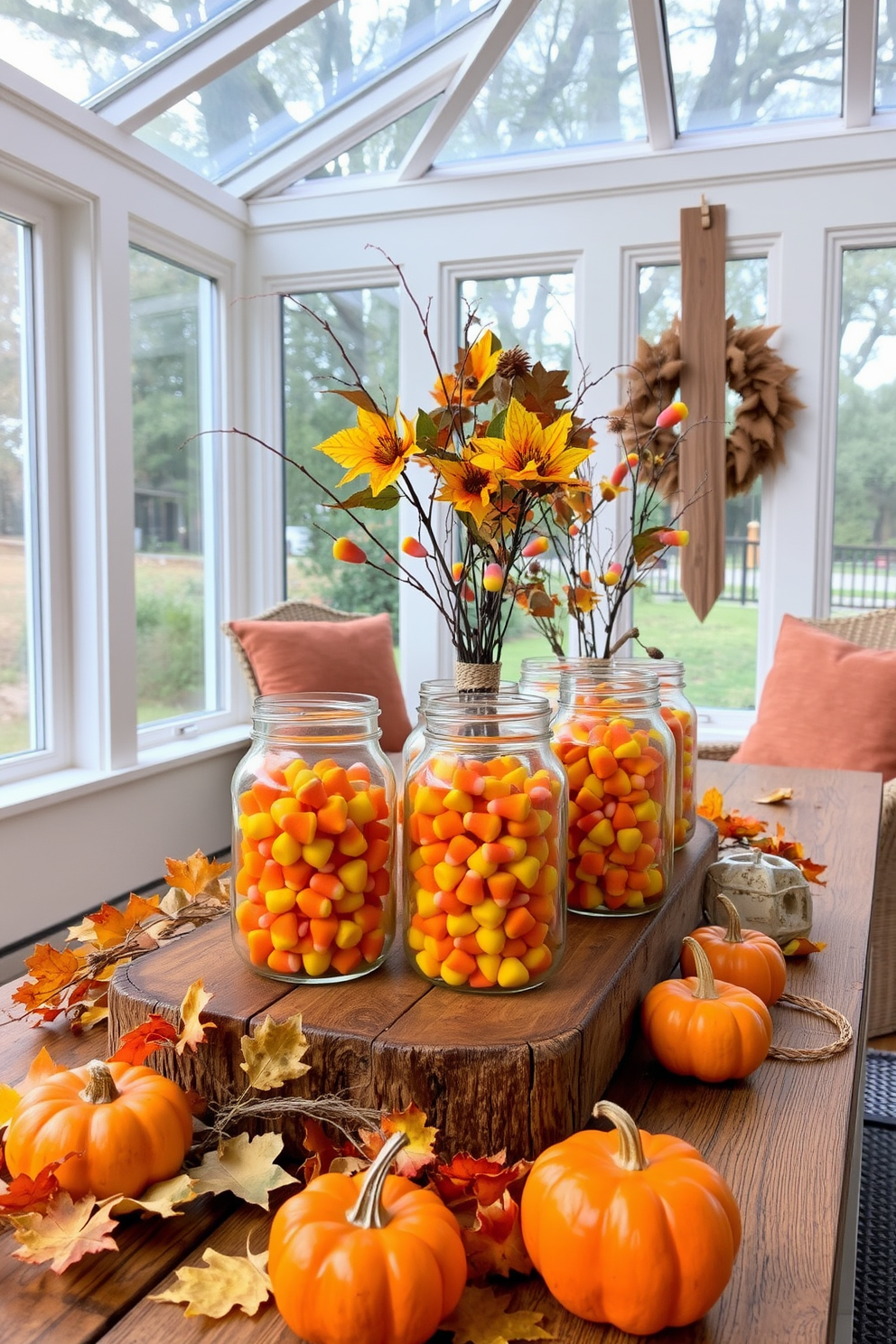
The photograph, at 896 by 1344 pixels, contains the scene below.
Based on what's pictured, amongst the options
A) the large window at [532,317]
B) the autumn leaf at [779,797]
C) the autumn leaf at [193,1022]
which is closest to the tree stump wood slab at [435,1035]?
the autumn leaf at [193,1022]

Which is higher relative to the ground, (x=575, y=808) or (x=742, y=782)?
(x=575, y=808)

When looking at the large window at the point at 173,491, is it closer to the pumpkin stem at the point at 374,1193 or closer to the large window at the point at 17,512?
the large window at the point at 17,512

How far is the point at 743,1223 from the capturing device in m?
0.73

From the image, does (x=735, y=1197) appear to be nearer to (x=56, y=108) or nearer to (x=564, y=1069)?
(x=564, y=1069)

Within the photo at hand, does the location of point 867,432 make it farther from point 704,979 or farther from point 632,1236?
point 632,1236

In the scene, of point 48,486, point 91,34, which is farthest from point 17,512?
point 91,34

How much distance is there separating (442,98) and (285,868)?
355 centimetres

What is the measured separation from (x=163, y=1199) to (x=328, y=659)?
2.78m

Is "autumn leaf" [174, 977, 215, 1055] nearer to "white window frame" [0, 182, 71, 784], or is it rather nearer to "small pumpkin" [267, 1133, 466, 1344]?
"small pumpkin" [267, 1133, 466, 1344]

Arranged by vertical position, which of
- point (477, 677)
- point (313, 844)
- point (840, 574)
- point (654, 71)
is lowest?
point (313, 844)

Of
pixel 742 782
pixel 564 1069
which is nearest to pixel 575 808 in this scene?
pixel 564 1069

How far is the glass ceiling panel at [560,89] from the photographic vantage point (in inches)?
130

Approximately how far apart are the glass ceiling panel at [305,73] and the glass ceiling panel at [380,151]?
8.4 inches

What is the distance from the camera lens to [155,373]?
12.3 feet
